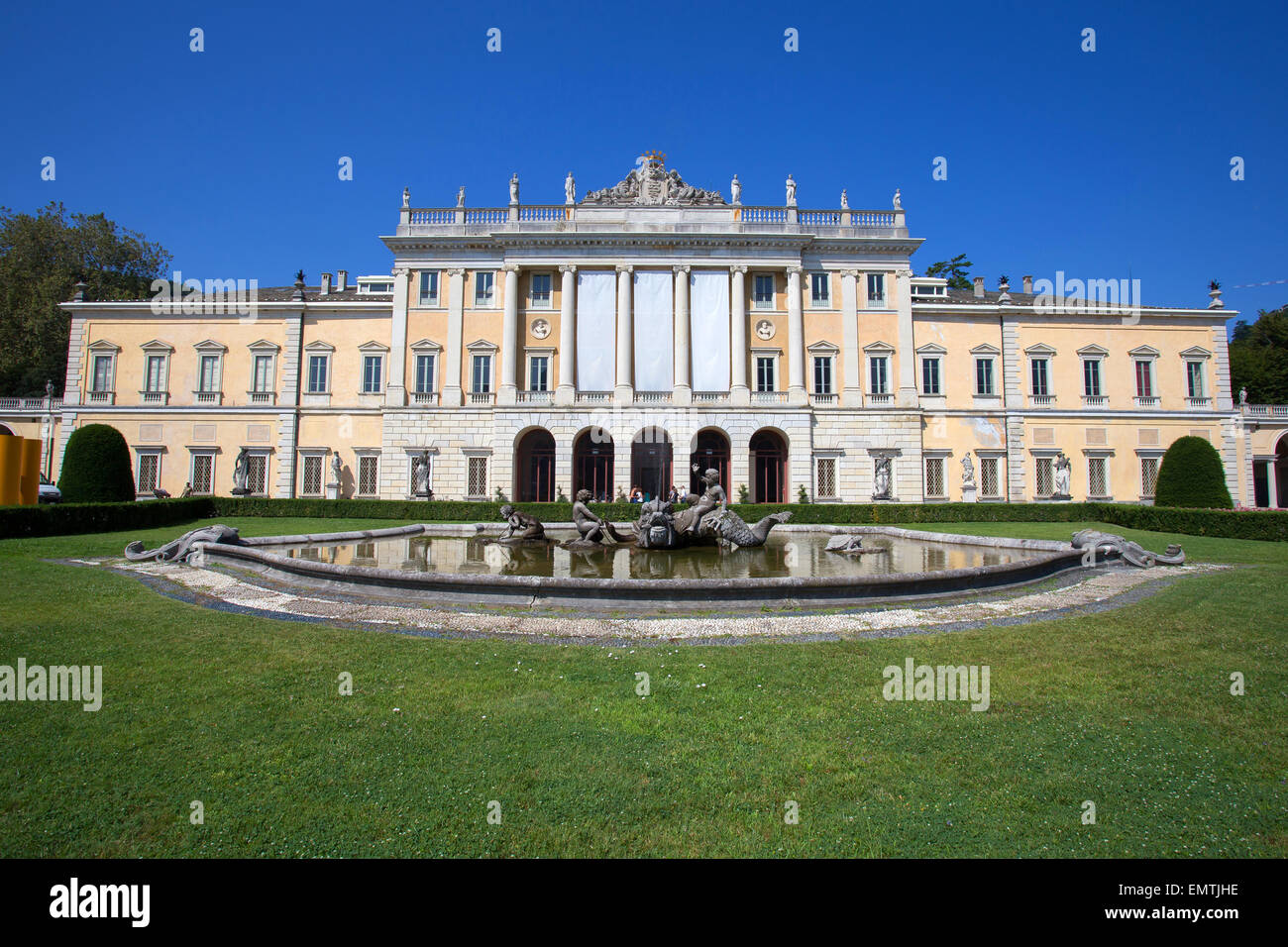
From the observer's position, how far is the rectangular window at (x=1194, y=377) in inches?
1521

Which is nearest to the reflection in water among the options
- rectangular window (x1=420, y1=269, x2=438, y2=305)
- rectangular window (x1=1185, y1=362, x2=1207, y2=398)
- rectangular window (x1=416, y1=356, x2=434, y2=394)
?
rectangular window (x1=416, y1=356, x2=434, y2=394)

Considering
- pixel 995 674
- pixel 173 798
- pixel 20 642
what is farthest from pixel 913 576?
pixel 20 642

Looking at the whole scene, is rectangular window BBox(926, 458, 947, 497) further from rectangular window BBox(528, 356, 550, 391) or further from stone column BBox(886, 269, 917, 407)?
rectangular window BBox(528, 356, 550, 391)

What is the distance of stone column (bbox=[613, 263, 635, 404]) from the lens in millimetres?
36250

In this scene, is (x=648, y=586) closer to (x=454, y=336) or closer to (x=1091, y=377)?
(x=454, y=336)

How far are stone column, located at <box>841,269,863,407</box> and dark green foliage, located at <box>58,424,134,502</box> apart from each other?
1373 inches

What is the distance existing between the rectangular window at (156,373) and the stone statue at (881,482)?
44125 millimetres

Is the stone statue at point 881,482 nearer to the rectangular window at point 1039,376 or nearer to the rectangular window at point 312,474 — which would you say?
the rectangular window at point 1039,376

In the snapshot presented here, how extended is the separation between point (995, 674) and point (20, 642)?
10.2 m

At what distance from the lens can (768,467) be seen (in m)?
37.8

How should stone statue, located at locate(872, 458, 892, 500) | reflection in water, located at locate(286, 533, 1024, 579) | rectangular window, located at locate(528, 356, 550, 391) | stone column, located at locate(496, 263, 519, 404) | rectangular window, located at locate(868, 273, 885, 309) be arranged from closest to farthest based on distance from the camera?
reflection in water, located at locate(286, 533, 1024, 579) < stone statue, located at locate(872, 458, 892, 500) < stone column, located at locate(496, 263, 519, 404) < rectangular window, located at locate(528, 356, 550, 391) < rectangular window, located at locate(868, 273, 885, 309)

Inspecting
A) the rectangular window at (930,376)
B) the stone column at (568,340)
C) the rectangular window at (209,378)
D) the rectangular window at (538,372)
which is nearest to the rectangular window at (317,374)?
the rectangular window at (209,378)

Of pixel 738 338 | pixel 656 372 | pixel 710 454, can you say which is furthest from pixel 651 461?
pixel 738 338
